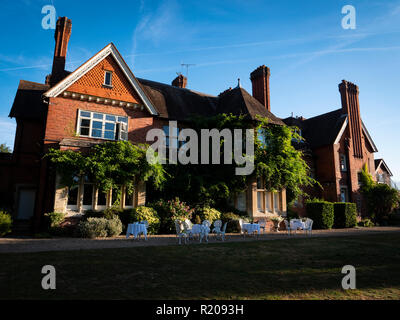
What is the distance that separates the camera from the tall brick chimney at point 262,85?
23569 millimetres

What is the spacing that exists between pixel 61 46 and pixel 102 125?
7181 mm

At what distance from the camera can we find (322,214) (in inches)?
806

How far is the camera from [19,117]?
1895 cm

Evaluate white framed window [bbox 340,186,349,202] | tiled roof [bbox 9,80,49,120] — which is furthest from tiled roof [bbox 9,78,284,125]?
white framed window [bbox 340,186,349,202]

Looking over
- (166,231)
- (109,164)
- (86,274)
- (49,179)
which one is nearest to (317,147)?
(166,231)

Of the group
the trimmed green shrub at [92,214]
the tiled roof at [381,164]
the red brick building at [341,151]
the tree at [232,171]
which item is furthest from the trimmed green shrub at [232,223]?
the tiled roof at [381,164]

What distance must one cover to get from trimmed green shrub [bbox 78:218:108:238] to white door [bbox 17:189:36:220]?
7.90m

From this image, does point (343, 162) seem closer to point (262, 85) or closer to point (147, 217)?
point (262, 85)

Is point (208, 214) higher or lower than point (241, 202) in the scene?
lower

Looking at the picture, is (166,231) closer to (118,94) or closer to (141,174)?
(141,174)

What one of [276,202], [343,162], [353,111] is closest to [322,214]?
[276,202]

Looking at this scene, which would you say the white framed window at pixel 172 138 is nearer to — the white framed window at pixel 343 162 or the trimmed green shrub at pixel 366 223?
the white framed window at pixel 343 162

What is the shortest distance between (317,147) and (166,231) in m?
19.3

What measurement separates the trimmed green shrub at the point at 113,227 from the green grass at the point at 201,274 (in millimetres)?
4813
